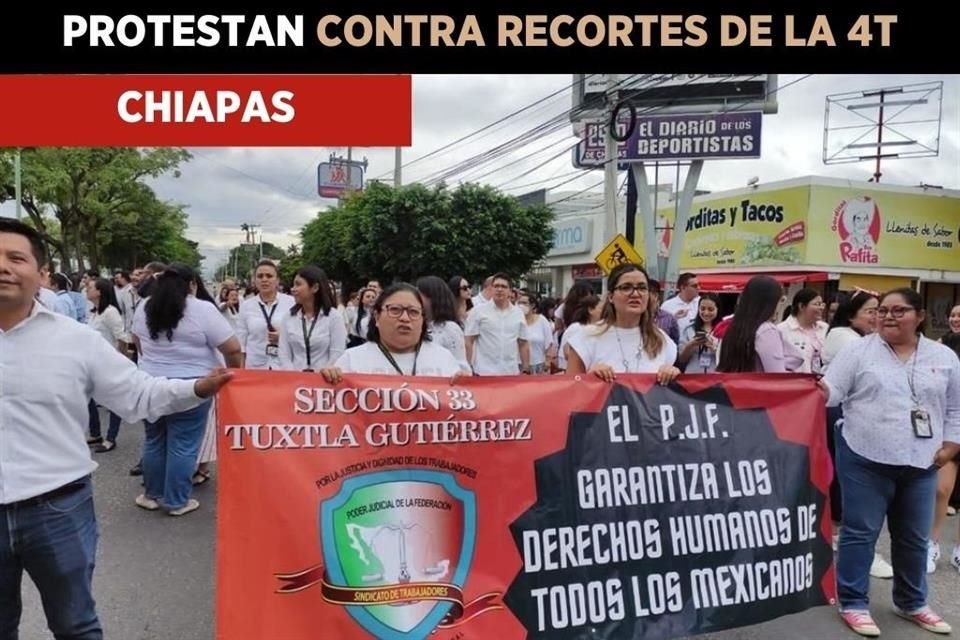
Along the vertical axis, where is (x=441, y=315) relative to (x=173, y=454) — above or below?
above

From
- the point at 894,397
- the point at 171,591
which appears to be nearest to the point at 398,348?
the point at 171,591

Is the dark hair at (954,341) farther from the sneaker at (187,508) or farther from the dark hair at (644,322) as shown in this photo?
the sneaker at (187,508)

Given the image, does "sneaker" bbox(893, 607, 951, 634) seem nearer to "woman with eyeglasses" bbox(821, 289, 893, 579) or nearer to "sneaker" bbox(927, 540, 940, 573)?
"sneaker" bbox(927, 540, 940, 573)

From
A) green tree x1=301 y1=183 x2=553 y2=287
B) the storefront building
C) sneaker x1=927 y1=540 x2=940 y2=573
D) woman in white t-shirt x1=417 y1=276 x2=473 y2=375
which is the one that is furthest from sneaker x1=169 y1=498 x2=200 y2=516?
green tree x1=301 y1=183 x2=553 y2=287

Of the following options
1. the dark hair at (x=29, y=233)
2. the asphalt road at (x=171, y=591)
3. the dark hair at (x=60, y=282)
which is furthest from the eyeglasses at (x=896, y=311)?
the dark hair at (x=60, y=282)

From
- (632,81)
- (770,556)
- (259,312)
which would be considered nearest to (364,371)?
(770,556)

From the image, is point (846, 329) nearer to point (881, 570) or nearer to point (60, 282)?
point (881, 570)

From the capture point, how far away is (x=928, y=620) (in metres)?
3.58

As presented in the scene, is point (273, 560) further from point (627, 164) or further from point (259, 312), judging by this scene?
→ point (627, 164)

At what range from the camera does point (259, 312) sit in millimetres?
5840

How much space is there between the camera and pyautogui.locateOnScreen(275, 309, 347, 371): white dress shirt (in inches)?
207

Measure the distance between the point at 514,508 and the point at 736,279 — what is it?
19.8m

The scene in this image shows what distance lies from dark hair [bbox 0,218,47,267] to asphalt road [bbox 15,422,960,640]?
1877 millimetres

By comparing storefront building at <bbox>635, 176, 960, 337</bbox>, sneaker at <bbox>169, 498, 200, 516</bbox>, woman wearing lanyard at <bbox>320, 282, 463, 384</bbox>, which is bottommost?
sneaker at <bbox>169, 498, 200, 516</bbox>
